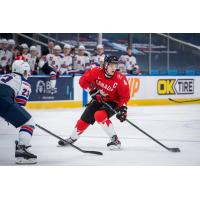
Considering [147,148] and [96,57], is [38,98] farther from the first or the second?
[147,148]

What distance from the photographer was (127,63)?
11.8 meters

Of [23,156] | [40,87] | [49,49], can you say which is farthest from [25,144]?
[49,49]

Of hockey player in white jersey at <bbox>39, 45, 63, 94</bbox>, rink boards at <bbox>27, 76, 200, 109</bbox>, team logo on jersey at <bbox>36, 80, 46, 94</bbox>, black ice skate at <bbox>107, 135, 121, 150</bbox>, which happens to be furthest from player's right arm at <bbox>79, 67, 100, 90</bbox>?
hockey player in white jersey at <bbox>39, 45, 63, 94</bbox>

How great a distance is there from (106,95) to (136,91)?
586cm

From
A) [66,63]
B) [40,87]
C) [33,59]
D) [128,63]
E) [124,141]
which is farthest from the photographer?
[128,63]

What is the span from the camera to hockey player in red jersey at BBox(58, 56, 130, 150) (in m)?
5.31

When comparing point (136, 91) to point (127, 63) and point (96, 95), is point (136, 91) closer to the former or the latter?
point (127, 63)

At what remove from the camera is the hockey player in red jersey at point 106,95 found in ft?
17.4

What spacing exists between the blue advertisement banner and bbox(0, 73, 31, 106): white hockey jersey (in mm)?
5281

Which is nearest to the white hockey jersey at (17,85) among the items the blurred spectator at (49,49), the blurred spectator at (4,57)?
the blurred spectator at (4,57)

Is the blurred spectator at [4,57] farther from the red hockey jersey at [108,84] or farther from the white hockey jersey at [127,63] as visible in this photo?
the red hockey jersey at [108,84]

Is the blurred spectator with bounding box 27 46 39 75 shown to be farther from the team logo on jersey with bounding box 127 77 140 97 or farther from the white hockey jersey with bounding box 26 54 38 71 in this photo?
the team logo on jersey with bounding box 127 77 140 97

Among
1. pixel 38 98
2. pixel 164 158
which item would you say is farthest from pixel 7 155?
pixel 38 98

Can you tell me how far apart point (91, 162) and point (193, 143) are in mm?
1556
